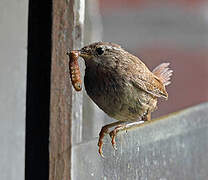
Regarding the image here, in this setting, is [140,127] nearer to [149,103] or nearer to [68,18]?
[149,103]

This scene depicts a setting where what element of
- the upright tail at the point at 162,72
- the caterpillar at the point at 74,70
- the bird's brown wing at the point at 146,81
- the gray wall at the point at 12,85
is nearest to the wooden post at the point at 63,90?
the caterpillar at the point at 74,70

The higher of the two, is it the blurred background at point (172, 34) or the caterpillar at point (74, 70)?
the blurred background at point (172, 34)

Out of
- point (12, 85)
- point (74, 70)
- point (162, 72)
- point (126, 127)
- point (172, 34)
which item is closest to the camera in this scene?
point (74, 70)

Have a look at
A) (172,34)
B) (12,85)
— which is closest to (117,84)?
(12,85)

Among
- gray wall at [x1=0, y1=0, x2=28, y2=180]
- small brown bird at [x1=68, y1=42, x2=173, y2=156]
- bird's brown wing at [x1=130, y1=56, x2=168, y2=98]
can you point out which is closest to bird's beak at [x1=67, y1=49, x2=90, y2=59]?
small brown bird at [x1=68, y1=42, x2=173, y2=156]

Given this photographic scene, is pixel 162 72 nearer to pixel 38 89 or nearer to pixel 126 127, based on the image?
pixel 126 127

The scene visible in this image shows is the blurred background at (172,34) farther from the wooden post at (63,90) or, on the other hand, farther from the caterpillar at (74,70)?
the caterpillar at (74,70)

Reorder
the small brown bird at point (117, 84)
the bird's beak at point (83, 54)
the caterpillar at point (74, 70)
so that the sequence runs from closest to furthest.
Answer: the caterpillar at point (74, 70) < the bird's beak at point (83, 54) < the small brown bird at point (117, 84)
